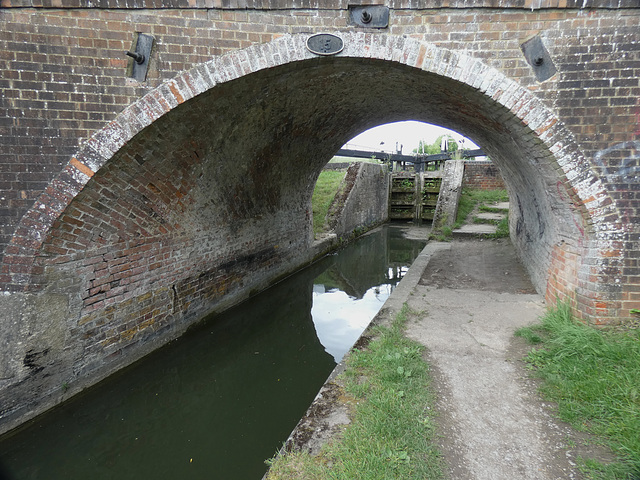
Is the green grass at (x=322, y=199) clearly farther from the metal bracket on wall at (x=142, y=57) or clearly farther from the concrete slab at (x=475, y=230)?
the metal bracket on wall at (x=142, y=57)

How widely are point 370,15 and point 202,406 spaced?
15.3ft

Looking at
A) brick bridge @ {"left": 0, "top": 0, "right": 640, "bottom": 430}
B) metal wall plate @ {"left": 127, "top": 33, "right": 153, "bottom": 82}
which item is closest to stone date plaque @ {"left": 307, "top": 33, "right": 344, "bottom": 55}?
brick bridge @ {"left": 0, "top": 0, "right": 640, "bottom": 430}

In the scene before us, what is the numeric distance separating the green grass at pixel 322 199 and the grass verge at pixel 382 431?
8.47 metres

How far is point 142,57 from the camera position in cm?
361

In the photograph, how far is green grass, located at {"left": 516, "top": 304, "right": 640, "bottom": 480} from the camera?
221cm

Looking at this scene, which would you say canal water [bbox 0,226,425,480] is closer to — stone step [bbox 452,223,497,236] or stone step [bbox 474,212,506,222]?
stone step [bbox 452,223,497,236]

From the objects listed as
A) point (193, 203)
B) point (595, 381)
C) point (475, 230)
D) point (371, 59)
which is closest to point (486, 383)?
point (595, 381)

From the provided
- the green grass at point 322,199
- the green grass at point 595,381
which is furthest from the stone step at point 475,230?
the green grass at point 595,381

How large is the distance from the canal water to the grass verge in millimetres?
1210

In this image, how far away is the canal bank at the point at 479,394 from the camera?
88.4 inches

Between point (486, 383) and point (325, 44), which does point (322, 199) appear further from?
point (486, 383)

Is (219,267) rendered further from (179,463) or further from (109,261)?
(179,463)

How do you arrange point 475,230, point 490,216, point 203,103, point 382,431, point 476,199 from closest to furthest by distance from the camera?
point 382,431, point 203,103, point 475,230, point 490,216, point 476,199

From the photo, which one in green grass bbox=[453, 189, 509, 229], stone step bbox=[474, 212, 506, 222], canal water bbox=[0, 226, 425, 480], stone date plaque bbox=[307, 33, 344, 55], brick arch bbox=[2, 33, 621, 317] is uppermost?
stone date plaque bbox=[307, 33, 344, 55]
